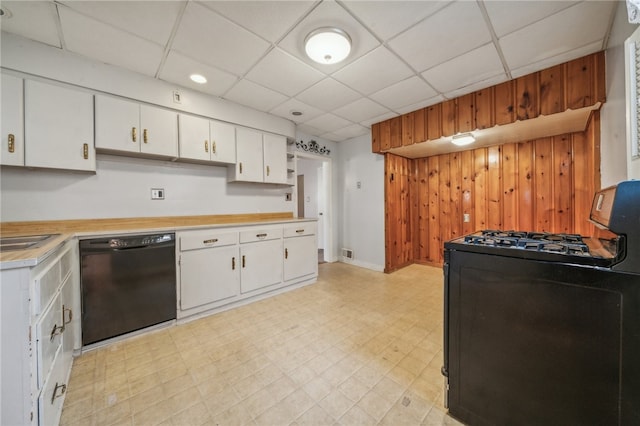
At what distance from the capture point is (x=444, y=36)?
189cm

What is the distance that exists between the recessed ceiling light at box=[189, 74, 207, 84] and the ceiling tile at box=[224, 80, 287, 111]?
0.31 m

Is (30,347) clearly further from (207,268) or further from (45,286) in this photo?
(207,268)

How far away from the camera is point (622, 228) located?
0.87 metres

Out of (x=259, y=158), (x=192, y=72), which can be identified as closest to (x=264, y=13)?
(x=192, y=72)

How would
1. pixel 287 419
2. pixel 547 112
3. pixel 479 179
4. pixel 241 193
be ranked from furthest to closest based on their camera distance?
1. pixel 479 179
2. pixel 241 193
3. pixel 547 112
4. pixel 287 419

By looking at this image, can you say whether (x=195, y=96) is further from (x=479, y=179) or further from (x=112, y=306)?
(x=479, y=179)

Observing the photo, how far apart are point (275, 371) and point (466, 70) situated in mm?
3223

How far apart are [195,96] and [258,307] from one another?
8.43ft

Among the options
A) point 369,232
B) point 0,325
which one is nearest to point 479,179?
point 369,232

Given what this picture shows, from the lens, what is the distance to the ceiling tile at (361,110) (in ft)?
10.2

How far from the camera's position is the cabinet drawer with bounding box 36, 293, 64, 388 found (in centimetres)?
101

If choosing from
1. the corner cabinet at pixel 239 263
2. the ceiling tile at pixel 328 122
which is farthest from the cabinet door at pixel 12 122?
the ceiling tile at pixel 328 122

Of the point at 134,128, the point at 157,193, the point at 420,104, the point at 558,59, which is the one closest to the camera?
the point at 558,59

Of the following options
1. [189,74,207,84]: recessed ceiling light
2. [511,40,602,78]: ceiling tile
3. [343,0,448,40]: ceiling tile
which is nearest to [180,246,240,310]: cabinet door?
[189,74,207,84]: recessed ceiling light
